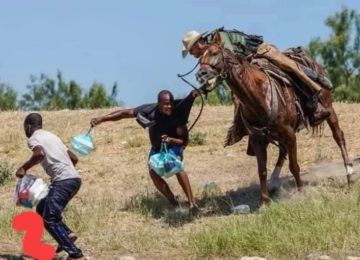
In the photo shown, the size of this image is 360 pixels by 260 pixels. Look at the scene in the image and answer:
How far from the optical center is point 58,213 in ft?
27.3

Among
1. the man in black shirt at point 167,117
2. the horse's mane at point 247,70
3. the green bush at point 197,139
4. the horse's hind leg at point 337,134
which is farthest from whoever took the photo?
the green bush at point 197,139

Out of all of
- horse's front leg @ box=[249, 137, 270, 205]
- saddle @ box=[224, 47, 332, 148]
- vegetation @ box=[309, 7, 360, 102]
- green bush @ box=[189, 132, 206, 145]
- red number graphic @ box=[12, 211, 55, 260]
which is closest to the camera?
red number graphic @ box=[12, 211, 55, 260]

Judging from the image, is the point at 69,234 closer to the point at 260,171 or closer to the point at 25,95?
the point at 260,171

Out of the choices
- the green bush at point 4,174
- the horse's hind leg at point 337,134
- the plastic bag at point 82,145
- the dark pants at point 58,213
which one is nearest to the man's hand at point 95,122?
the plastic bag at point 82,145

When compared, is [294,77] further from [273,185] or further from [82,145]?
[82,145]

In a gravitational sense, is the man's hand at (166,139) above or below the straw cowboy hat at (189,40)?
below

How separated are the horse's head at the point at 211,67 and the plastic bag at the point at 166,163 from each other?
1.11 metres

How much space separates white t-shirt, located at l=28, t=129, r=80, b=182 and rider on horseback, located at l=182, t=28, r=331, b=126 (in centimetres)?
245

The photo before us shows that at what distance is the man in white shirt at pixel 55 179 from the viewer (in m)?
8.27

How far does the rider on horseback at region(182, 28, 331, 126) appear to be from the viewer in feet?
33.2

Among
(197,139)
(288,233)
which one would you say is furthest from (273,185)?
(197,139)

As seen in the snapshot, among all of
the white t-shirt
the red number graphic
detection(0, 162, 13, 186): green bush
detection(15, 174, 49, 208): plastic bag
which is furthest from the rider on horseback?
detection(0, 162, 13, 186): green bush

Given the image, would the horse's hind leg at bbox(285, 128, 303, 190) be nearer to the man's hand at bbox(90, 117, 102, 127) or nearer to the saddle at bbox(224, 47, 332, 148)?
the saddle at bbox(224, 47, 332, 148)

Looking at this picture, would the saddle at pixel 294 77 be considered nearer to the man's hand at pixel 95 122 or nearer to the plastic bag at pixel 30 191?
the man's hand at pixel 95 122
